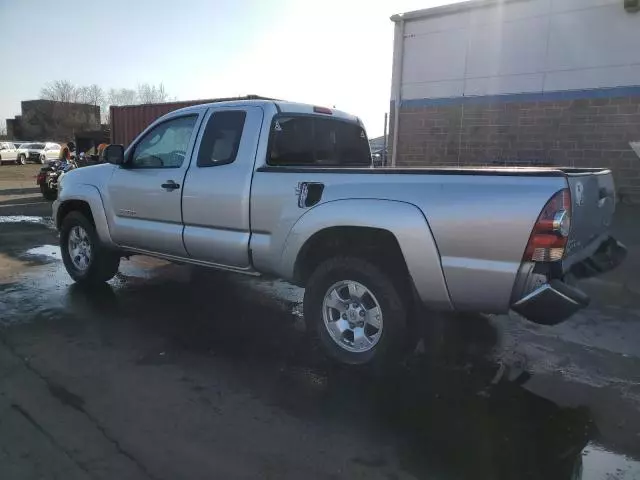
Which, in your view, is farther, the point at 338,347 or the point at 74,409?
the point at 338,347

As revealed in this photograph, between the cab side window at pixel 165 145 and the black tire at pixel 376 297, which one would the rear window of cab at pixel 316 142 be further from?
the black tire at pixel 376 297

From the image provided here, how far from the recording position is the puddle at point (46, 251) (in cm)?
812

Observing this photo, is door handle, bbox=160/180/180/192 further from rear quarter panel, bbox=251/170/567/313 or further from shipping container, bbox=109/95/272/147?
shipping container, bbox=109/95/272/147

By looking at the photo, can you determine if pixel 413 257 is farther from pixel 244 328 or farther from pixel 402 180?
pixel 244 328

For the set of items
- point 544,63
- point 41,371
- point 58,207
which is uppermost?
point 544,63

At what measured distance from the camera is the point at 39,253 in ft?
27.1

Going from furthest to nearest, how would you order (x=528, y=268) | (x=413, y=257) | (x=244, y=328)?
(x=244, y=328)
(x=413, y=257)
(x=528, y=268)

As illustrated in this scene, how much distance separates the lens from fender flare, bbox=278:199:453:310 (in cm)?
351

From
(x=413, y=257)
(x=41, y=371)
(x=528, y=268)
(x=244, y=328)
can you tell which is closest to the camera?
(x=528, y=268)

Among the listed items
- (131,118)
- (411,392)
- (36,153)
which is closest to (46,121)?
(36,153)

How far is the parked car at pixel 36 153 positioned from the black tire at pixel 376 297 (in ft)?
131

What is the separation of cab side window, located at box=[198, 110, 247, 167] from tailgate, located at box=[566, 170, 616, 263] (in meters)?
2.82

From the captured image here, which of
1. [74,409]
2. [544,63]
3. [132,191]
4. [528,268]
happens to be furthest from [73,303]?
[544,63]

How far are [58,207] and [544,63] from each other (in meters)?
8.56
